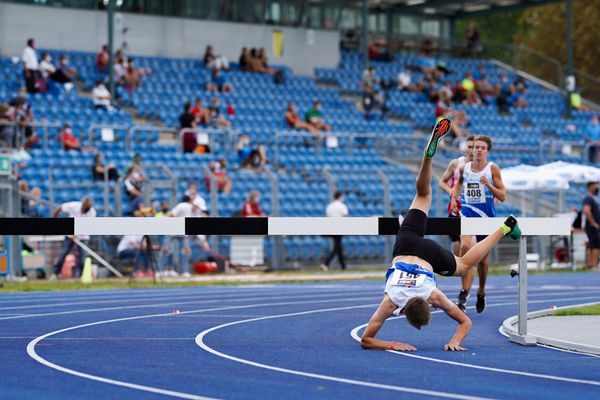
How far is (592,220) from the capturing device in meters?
30.2

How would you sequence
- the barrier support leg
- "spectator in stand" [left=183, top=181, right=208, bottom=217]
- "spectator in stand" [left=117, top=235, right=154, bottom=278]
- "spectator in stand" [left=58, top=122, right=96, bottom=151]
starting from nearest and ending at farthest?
the barrier support leg, "spectator in stand" [left=117, top=235, right=154, bottom=278], "spectator in stand" [left=183, top=181, right=208, bottom=217], "spectator in stand" [left=58, top=122, right=96, bottom=151]

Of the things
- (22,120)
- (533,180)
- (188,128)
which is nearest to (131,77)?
(188,128)

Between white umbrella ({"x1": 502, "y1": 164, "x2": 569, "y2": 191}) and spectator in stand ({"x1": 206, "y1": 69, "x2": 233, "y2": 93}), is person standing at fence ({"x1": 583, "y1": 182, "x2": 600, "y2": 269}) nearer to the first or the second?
white umbrella ({"x1": 502, "y1": 164, "x2": 569, "y2": 191})

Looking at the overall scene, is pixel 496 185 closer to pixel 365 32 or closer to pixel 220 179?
pixel 220 179

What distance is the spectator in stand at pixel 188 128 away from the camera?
3303 centimetres

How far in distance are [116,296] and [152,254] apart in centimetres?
529

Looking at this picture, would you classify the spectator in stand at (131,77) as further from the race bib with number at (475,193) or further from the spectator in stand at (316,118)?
the race bib with number at (475,193)

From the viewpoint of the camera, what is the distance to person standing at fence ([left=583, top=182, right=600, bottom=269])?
3028 centimetres

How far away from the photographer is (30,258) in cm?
2617

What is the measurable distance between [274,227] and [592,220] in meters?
18.4

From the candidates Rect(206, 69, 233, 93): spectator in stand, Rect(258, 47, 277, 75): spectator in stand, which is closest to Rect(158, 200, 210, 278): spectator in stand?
Rect(206, 69, 233, 93): spectator in stand

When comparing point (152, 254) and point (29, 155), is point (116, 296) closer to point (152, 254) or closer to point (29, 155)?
point (152, 254)

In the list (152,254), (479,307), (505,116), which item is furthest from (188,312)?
(505,116)

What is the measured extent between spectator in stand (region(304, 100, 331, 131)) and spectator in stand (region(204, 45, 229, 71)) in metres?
3.51
